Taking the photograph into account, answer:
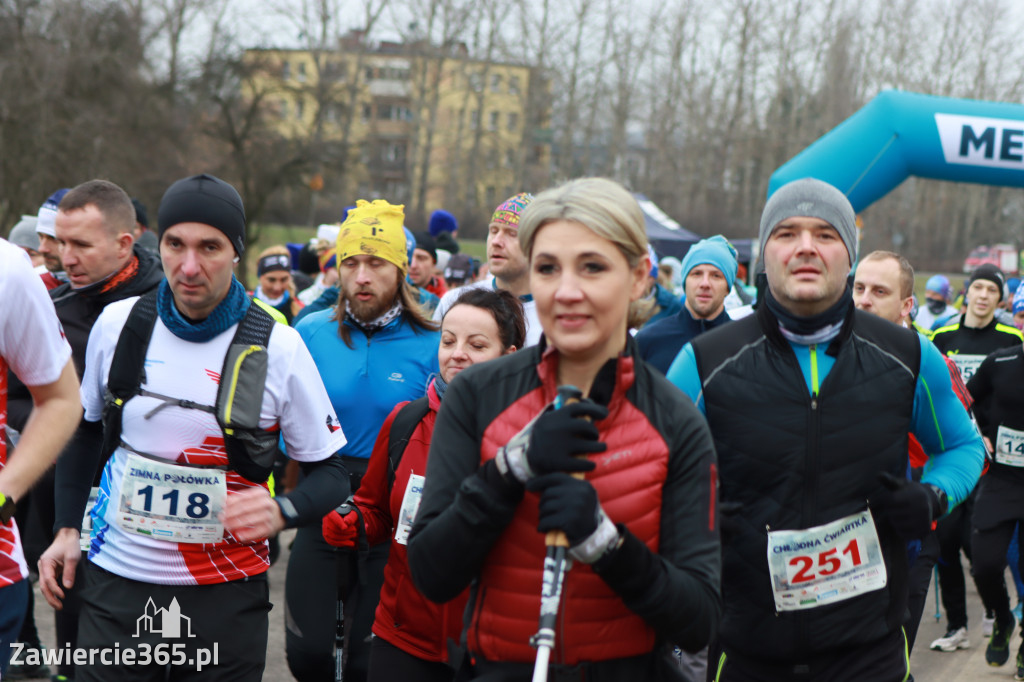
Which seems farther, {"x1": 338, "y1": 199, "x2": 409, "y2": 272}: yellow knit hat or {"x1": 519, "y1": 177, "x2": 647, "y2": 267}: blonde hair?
{"x1": 338, "y1": 199, "x2": 409, "y2": 272}: yellow knit hat

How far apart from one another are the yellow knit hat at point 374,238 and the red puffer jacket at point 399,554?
1.27 metres

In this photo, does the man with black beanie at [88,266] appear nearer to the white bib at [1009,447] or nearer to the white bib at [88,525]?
the white bib at [88,525]

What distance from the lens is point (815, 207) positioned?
305 centimetres

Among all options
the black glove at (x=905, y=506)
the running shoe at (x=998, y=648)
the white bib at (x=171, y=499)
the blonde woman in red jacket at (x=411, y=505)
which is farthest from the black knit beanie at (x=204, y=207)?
the running shoe at (x=998, y=648)

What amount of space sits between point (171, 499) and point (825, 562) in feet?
6.19

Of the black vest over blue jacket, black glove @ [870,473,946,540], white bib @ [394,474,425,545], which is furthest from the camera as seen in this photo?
white bib @ [394,474,425,545]

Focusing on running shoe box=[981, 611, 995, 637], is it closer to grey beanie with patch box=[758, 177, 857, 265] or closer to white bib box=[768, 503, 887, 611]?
white bib box=[768, 503, 887, 611]

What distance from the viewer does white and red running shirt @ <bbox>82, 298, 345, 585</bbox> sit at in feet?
10.8

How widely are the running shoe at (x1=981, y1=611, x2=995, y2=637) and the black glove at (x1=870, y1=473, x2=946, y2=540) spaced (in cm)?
526

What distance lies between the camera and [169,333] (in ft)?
11.1

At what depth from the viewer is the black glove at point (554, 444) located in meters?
2.01

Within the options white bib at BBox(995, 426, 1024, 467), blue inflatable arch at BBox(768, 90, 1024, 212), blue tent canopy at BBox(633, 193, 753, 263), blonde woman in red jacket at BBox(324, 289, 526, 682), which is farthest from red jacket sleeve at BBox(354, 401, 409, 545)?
blue tent canopy at BBox(633, 193, 753, 263)

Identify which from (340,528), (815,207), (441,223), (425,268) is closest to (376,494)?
(340,528)

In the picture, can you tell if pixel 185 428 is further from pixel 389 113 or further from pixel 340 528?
pixel 389 113
